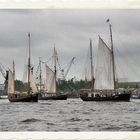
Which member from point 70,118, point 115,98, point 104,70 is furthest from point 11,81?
point 104,70

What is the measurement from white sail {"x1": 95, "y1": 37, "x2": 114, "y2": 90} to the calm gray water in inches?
19.8

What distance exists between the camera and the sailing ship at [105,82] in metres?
4.45

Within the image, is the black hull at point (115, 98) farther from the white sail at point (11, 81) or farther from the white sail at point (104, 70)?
the white sail at point (11, 81)

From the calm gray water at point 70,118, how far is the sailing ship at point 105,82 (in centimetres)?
33

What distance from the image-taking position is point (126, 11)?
142 inches

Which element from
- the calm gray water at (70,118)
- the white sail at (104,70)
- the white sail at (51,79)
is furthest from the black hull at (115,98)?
the white sail at (51,79)

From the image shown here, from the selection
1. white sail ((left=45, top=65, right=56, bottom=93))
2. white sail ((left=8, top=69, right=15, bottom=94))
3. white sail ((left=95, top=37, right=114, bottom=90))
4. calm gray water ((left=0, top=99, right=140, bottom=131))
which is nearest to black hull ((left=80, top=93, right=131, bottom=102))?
white sail ((left=95, top=37, right=114, bottom=90))

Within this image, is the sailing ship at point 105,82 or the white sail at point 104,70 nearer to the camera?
the sailing ship at point 105,82

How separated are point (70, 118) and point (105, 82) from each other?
1.67 m

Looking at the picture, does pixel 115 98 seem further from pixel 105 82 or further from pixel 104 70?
pixel 105 82

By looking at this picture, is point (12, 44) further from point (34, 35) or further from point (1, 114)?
point (1, 114)

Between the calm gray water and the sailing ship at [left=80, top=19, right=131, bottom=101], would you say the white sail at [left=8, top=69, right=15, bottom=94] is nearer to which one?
the calm gray water

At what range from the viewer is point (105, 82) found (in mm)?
5410

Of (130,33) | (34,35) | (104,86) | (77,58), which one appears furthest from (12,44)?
(104,86)
